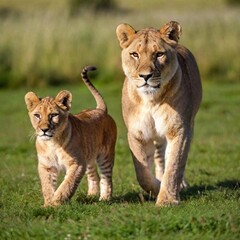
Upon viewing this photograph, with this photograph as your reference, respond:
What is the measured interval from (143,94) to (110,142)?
1.08 m

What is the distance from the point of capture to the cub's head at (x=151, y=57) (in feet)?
22.2

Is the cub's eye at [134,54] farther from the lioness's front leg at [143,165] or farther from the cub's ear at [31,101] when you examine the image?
the cub's ear at [31,101]

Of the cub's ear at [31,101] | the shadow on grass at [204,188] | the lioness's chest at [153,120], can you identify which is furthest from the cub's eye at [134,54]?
the shadow on grass at [204,188]

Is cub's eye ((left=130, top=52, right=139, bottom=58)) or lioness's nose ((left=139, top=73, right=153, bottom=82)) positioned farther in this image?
cub's eye ((left=130, top=52, right=139, bottom=58))

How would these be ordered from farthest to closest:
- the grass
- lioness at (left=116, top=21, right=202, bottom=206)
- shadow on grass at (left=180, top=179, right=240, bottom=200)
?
shadow on grass at (left=180, top=179, right=240, bottom=200), lioness at (left=116, top=21, right=202, bottom=206), the grass

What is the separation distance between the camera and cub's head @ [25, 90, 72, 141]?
22.9ft

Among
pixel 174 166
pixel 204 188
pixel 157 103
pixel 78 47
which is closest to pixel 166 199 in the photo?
pixel 174 166

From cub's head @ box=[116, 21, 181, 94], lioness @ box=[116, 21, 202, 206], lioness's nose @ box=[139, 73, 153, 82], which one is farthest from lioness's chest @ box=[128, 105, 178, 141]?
lioness's nose @ box=[139, 73, 153, 82]

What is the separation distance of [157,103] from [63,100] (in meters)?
0.81

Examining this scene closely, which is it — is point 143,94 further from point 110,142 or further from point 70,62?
point 70,62

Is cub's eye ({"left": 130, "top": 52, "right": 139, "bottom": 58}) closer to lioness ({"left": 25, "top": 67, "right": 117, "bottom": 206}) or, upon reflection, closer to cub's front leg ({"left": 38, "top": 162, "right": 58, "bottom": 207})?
lioness ({"left": 25, "top": 67, "right": 117, "bottom": 206})

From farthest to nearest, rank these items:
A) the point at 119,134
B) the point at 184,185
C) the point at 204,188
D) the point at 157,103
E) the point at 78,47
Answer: the point at 78,47
the point at 119,134
the point at 184,185
the point at 204,188
the point at 157,103

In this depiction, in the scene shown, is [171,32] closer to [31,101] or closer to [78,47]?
[31,101]

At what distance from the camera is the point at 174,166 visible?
281 inches
